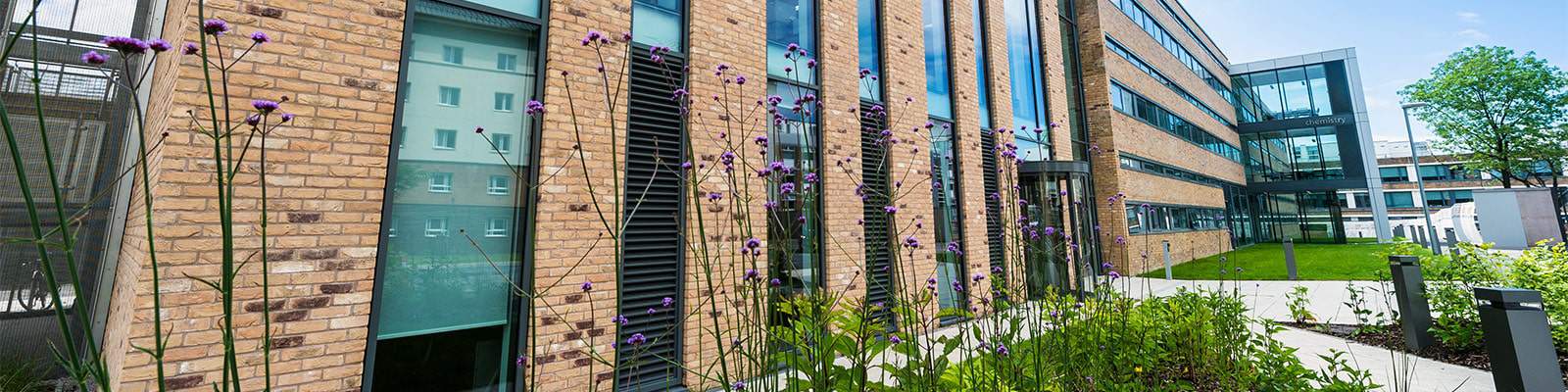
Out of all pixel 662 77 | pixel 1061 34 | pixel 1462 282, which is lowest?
pixel 1462 282

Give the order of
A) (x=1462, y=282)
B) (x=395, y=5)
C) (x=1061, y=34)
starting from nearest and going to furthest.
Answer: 1. (x=395, y=5)
2. (x=1462, y=282)
3. (x=1061, y=34)

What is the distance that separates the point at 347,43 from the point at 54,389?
11.2 feet

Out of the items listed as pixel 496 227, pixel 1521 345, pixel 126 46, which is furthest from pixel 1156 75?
pixel 126 46

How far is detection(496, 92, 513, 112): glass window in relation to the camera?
421cm

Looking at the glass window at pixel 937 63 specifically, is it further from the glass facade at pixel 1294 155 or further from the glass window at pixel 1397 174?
the glass window at pixel 1397 174

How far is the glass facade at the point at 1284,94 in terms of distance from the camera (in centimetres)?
2402

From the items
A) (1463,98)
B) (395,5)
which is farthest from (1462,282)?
(1463,98)

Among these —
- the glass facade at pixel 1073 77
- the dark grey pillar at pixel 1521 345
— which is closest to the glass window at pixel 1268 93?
the glass facade at pixel 1073 77

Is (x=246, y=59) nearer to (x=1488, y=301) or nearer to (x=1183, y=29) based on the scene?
(x=1488, y=301)

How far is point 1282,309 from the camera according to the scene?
25.0ft

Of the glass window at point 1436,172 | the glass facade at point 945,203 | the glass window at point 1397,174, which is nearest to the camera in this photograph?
the glass facade at point 945,203

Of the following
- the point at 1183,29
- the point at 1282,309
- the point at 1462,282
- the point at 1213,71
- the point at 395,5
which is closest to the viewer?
the point at 395,5

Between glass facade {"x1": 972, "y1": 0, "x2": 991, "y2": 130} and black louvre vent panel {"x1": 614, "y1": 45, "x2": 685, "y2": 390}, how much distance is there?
5415 millimetres

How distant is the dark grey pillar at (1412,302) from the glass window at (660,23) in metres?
6.81
